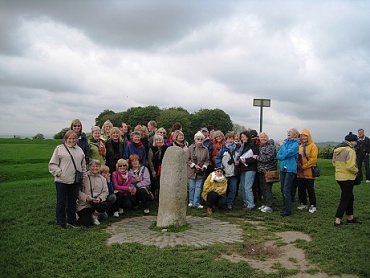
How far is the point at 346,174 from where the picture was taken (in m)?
8.96

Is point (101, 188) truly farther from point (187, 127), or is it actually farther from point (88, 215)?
point (187, 127)

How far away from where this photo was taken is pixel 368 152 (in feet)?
56.0

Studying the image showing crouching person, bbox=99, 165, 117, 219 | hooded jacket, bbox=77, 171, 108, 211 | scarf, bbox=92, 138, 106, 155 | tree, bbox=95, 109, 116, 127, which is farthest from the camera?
tree, bbox=95, 109, 116, 127

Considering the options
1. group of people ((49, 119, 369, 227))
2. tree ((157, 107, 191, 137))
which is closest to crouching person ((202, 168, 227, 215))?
group of people ((49, 119, 369, 227))

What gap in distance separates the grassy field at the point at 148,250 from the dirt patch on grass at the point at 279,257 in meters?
0.15

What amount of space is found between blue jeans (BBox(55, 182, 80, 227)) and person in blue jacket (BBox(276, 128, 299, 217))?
550 cm

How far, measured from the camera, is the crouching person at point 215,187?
35.0 ft

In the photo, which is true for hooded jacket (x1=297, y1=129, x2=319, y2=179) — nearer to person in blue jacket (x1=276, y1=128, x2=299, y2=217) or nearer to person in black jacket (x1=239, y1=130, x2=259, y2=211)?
person in blue jacket (x1=276, y1=128, x2=299, y2=217)

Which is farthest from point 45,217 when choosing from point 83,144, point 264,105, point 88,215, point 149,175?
point 264,105

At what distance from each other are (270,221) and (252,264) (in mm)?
3354

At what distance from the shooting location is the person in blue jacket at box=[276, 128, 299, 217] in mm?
10156

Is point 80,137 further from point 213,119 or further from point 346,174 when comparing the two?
point 213,119

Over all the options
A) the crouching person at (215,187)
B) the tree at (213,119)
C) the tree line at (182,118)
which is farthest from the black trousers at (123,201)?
the tree at (213,119)

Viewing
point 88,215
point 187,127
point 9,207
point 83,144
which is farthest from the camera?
point 187,127
